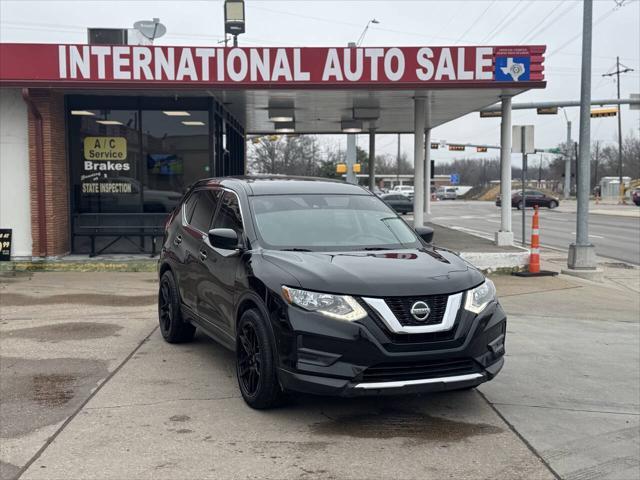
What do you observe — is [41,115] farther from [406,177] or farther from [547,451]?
[406,177]

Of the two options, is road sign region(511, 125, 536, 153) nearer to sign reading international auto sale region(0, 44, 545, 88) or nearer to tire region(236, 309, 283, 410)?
sign reading international auto sale region(0, 44, 545, 88)

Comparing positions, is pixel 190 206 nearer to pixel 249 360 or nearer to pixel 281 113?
pixel 249 360

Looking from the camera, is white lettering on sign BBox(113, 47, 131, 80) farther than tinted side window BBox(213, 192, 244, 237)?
Yes

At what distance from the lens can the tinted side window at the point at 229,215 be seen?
19.0ft

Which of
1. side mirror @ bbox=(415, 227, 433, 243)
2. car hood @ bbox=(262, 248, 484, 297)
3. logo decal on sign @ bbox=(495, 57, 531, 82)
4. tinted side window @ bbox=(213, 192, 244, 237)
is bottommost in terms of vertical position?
car hood @ bbox=(262, 248, 484, 297)

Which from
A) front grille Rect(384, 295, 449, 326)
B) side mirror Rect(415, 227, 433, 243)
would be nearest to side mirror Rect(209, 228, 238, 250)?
front grille Rect(384, 295, 449, 326)

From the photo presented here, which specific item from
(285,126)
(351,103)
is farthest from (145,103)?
(285,126)

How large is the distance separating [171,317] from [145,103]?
27.2 feet

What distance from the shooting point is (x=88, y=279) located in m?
11.7

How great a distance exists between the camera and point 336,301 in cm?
445

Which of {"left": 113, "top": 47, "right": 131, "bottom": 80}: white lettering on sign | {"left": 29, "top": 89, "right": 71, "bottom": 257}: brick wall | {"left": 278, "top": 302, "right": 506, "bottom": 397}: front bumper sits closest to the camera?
{"left": 278, "top": 302, "right": 506, "bottom": 397}: front bumper

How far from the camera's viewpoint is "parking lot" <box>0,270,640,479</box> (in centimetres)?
407

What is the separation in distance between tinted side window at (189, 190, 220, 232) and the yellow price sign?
769 centimetres

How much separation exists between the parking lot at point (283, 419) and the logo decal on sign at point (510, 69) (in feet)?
21.3
